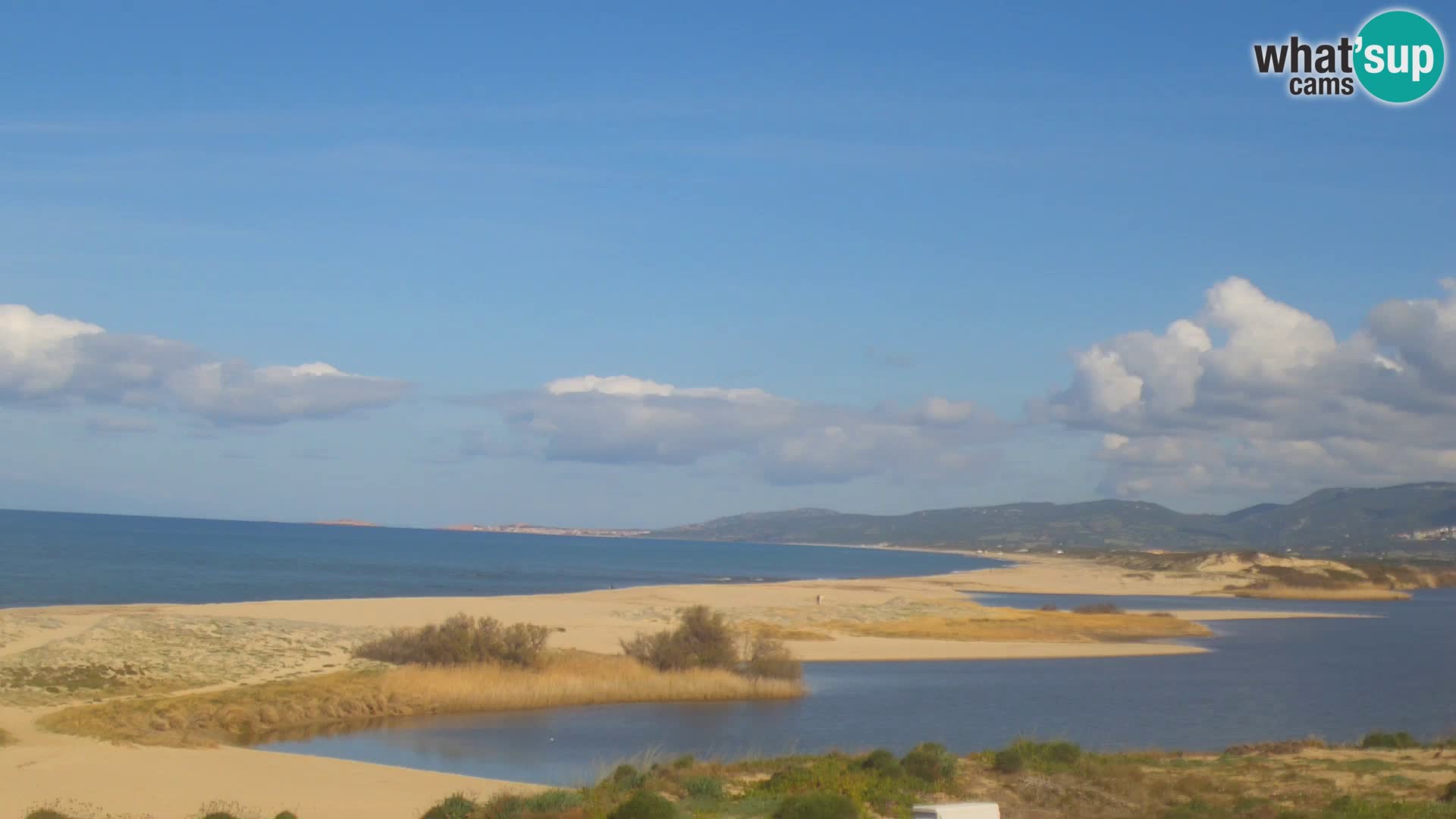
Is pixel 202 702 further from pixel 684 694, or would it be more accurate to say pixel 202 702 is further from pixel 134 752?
pixel 684 694

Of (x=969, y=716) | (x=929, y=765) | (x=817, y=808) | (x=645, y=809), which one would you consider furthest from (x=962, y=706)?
(x=645, y=809)

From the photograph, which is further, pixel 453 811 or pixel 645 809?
pixel 453 811

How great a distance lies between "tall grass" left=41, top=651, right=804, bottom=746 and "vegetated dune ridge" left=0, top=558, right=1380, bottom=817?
1.19m

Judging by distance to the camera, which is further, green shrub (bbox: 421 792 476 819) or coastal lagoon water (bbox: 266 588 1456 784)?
coastal lagoon water (bbox: 266 588 1456 784)

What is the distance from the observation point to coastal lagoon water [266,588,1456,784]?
97.6 feet

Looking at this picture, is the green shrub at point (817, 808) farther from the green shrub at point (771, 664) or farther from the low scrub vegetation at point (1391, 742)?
the green shrub at point (771, 664)

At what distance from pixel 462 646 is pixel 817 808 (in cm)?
2392

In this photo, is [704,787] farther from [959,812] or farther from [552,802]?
[959,812]

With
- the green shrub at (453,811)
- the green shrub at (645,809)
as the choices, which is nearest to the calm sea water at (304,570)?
the green shrub at (453,811)

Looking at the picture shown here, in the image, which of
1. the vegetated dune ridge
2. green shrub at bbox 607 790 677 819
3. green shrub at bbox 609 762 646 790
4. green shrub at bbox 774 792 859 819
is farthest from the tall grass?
green shrub at bbox 774 792 859 819

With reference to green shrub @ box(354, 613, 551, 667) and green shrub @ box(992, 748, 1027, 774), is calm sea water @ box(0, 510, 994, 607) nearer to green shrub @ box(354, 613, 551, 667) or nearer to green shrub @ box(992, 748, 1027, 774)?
green shrub @ box(354, 613, 551, 667)

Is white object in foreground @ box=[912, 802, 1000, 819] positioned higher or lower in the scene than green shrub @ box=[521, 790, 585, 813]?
higher

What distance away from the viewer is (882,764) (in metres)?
20.2

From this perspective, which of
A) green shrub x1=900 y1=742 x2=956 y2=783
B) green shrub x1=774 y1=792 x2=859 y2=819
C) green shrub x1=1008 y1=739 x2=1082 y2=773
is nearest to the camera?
green shrub x1=774 y1=792 x2=859 y2=819
